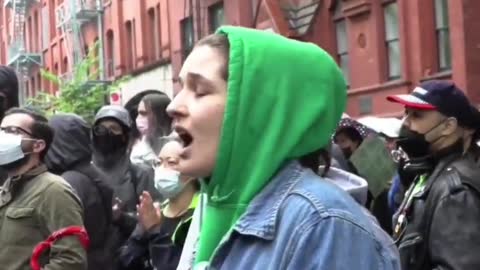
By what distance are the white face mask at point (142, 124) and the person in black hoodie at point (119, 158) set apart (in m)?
0.33

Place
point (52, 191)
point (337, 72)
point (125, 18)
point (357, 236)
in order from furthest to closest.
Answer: point (125, 18) < point (52, 191) < point (337, 72) < point (357, 236)

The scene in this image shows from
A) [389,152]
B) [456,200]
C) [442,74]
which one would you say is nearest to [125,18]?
[442,74]

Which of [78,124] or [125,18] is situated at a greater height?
[125,18]

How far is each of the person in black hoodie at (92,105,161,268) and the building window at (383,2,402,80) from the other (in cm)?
1610

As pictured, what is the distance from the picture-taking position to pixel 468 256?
4453 millimetres

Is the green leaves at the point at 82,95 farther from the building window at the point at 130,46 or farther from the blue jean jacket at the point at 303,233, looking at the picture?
the blue jean jacket at the point at 303,233

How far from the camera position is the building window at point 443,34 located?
21.2 m

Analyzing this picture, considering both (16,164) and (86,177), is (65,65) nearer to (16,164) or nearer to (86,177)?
(86,177)

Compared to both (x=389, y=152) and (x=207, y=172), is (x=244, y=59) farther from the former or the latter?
(x=389, y=152)

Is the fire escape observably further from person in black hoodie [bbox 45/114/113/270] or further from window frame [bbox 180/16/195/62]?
person in black hoodie [bbox 45/114/113/270]

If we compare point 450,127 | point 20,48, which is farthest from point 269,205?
point 20,48

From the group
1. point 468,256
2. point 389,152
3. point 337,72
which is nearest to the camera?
point 337,72

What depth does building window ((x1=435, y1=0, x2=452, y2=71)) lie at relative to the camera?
69.7 ft

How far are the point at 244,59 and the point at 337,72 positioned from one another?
0.77ft
